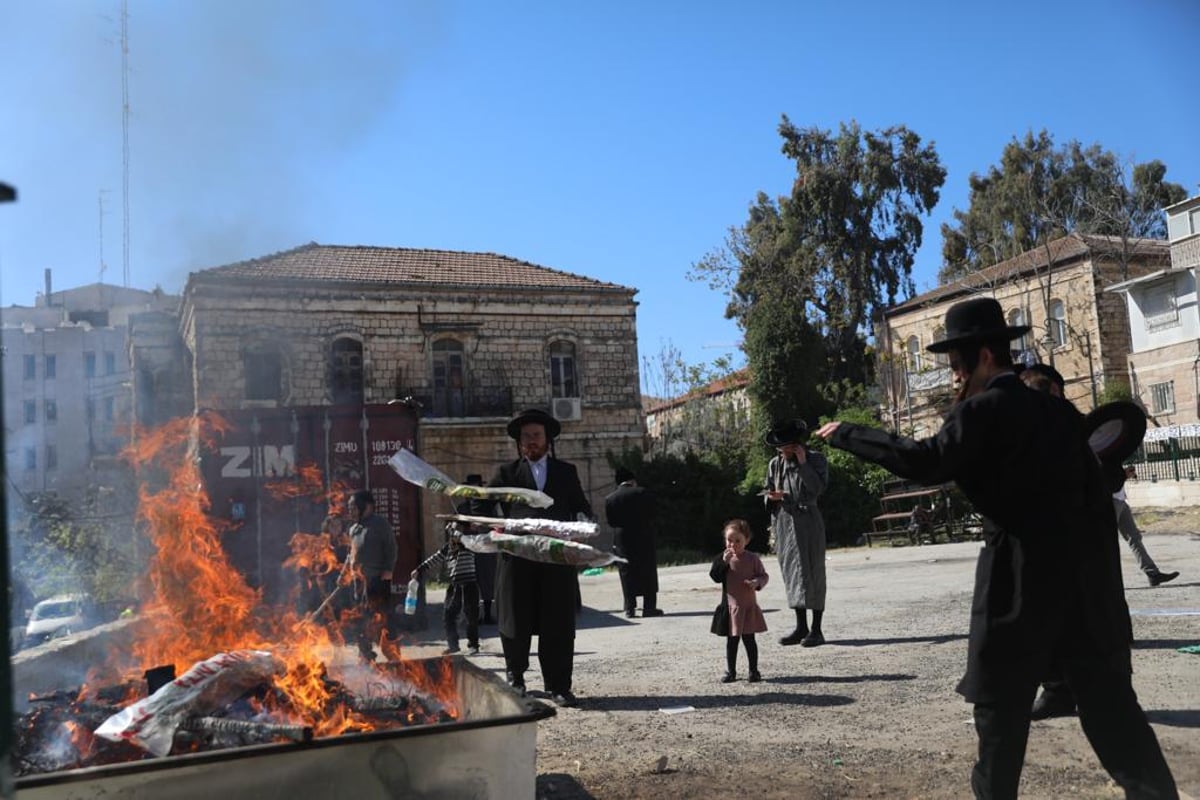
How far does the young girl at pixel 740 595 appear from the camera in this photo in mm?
7352

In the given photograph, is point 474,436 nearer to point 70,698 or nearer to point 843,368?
point 843,368

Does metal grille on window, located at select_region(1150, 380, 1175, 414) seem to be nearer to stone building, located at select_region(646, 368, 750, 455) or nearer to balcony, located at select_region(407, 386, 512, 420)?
stone building, located at select_region(646, 368, 750, 455)

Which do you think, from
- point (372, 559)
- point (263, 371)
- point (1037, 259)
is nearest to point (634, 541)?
point (372, 559)

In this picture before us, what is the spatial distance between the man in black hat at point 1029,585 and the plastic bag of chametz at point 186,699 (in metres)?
2.75

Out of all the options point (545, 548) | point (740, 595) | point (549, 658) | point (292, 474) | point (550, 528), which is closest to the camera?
point (545, 548)

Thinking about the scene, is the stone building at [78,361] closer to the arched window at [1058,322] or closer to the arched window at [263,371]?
the arched window at [263,371]

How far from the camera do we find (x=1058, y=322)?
41906 mm

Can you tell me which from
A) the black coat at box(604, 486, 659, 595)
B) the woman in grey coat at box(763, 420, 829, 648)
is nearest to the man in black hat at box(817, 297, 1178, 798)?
Result: the woman in grey coat at box(763, 420, 829, 648)

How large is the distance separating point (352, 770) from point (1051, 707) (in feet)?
13.0

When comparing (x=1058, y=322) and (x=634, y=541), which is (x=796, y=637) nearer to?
(x=634, y=541)

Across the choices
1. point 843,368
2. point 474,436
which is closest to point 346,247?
point 474,436

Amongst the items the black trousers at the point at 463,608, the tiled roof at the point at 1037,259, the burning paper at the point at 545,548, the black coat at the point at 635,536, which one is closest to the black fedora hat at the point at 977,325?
the burning paper at the point at 545,548

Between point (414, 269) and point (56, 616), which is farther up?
point (414, 269)

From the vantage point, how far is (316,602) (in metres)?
11.1
